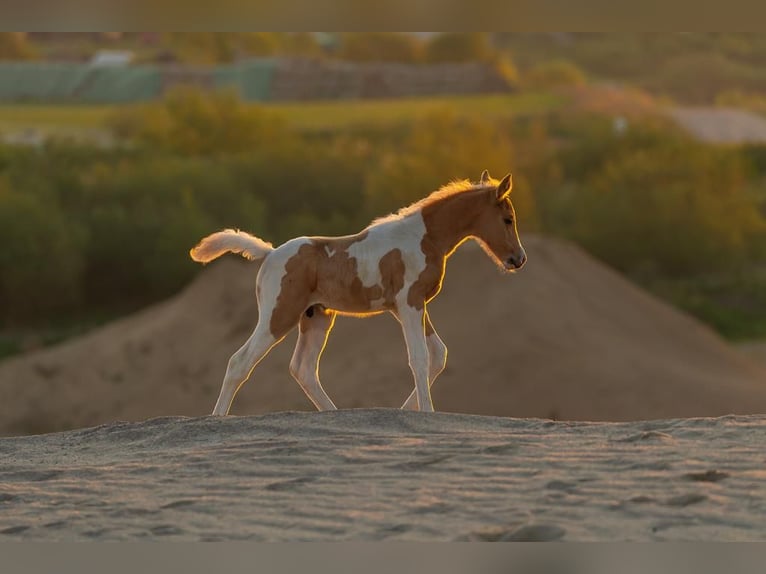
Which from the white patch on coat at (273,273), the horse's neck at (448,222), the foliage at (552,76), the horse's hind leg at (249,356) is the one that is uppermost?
the foliage at (552,76)

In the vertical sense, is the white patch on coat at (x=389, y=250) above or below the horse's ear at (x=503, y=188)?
below

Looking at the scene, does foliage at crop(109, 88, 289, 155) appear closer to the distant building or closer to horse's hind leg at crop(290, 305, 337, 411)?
the distant building

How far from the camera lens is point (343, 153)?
82.2 ft

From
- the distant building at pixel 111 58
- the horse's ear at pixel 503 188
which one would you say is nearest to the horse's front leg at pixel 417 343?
the horse's ear at pixel 503 188

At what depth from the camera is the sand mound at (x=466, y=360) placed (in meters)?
15.7

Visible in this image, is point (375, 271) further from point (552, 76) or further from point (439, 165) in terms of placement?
point (552, 76)

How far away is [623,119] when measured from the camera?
91.1 feet

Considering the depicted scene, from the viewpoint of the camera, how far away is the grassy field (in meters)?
27.7

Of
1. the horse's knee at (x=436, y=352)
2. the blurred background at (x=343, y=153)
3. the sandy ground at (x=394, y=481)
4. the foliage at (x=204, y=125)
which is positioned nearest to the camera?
the sandy ground at (x=394, y=481)

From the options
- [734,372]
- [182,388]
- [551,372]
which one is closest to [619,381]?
[551,372]

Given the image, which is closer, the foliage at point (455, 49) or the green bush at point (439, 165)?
the green bush at point (439, 165)

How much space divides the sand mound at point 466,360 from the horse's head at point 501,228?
7.84 meters

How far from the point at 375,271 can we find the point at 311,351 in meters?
0.62

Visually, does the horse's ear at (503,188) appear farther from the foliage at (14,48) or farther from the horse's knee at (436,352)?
the foliage at (14,48)
